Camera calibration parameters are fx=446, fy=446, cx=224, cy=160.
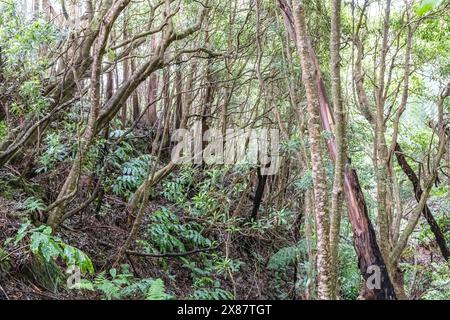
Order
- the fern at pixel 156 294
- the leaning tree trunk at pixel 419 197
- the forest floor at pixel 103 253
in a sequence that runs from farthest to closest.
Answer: the leaning tree trunk at pixel 419 197
the forest floor at pixel 103 253
the fern at pixel 156 294

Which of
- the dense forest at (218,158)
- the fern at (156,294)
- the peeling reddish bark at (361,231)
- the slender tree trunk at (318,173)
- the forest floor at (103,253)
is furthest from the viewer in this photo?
the forest floor at (103,253)

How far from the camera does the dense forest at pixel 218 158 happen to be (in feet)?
15.2

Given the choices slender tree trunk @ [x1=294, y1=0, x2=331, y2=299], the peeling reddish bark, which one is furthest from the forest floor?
the peeling reddish bark

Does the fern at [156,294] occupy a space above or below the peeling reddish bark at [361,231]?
below

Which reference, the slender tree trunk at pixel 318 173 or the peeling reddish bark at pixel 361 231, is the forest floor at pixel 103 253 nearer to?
the slender tree trunk at pixel 318 173

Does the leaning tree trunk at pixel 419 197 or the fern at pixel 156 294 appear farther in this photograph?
the leaning tree trunk at pixel 419 197

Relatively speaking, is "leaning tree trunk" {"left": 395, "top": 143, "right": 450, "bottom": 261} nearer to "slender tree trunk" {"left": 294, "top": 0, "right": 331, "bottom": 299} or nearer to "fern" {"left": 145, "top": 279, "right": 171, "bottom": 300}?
"slender tree trunk" {"left": 294, "top": 0, "right": 331, "bottom": 299}

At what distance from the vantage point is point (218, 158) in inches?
370

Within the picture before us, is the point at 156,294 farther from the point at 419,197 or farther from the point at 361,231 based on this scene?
the point at 419,197

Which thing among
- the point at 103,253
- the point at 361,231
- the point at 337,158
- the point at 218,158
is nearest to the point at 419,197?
the point at 218,158

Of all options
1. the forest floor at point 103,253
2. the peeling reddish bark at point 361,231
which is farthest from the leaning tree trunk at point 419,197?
the peeling reddish bark at point 361,231
